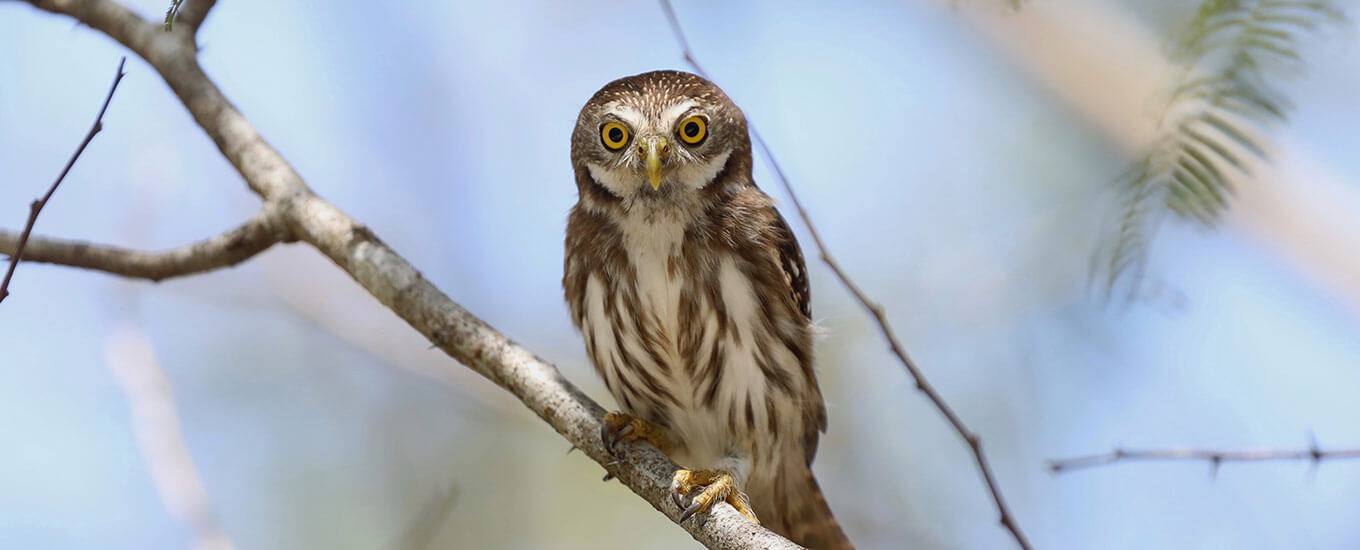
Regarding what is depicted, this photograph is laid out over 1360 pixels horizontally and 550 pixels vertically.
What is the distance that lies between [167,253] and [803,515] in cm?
257

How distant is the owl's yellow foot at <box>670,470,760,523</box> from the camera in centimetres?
327

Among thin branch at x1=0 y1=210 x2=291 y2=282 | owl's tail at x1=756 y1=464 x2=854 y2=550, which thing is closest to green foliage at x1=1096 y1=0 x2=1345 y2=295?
owl's tail at x1=756 y1=464 x2=854 y2=550

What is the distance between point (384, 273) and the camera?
12.5 ft

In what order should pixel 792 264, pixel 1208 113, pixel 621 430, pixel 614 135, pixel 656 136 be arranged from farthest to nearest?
pixel 792 264, pixel 614 135, pixel 656 136, pixel 621 430, pixel 1208 113

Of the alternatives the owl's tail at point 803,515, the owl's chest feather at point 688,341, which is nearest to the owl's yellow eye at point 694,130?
the owl's chest feather at point 688,341

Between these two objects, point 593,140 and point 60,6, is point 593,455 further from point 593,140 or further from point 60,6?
point 60,6

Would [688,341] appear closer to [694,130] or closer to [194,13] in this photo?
[694,130]

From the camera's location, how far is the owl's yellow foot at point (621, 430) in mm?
3635

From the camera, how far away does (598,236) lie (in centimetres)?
406

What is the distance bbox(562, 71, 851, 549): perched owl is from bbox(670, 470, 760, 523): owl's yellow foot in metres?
0.36

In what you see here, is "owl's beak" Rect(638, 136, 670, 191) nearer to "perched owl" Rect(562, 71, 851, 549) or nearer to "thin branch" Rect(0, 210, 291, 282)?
"perched owl" Rect(562, 71, 851, 549)

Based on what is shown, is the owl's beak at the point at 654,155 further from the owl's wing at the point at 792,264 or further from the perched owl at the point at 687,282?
the owl's wing at the point at 792,264

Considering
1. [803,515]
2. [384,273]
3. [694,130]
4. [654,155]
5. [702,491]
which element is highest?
[694,130]

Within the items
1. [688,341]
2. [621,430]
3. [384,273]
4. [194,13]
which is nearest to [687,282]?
[688,341]
